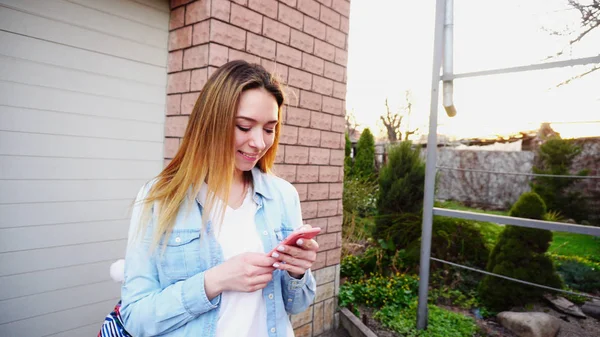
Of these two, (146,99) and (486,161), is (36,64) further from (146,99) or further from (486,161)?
(486,161)

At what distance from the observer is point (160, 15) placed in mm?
2336

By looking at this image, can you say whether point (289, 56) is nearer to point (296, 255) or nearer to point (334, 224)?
point (334, 224)

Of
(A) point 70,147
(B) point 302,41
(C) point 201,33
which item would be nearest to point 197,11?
(C) point 201,33

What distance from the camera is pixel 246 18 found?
91.1 inches

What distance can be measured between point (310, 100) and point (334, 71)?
450mm

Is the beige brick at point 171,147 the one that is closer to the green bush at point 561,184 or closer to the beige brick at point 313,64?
the beige brick at point 313,64

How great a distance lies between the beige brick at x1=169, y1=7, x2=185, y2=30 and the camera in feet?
7.52

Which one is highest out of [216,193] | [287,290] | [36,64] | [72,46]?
[72,46]

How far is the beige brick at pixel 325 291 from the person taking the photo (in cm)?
305

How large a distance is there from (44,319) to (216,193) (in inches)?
60.8

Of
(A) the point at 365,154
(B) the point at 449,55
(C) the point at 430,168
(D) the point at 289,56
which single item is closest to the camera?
(D) the point at 289,56

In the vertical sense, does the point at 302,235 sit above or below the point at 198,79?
below

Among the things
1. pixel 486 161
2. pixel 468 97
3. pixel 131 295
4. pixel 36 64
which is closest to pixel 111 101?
pixel 36 64

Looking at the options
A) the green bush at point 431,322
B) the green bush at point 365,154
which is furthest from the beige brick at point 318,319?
the green bush at point 365,154
